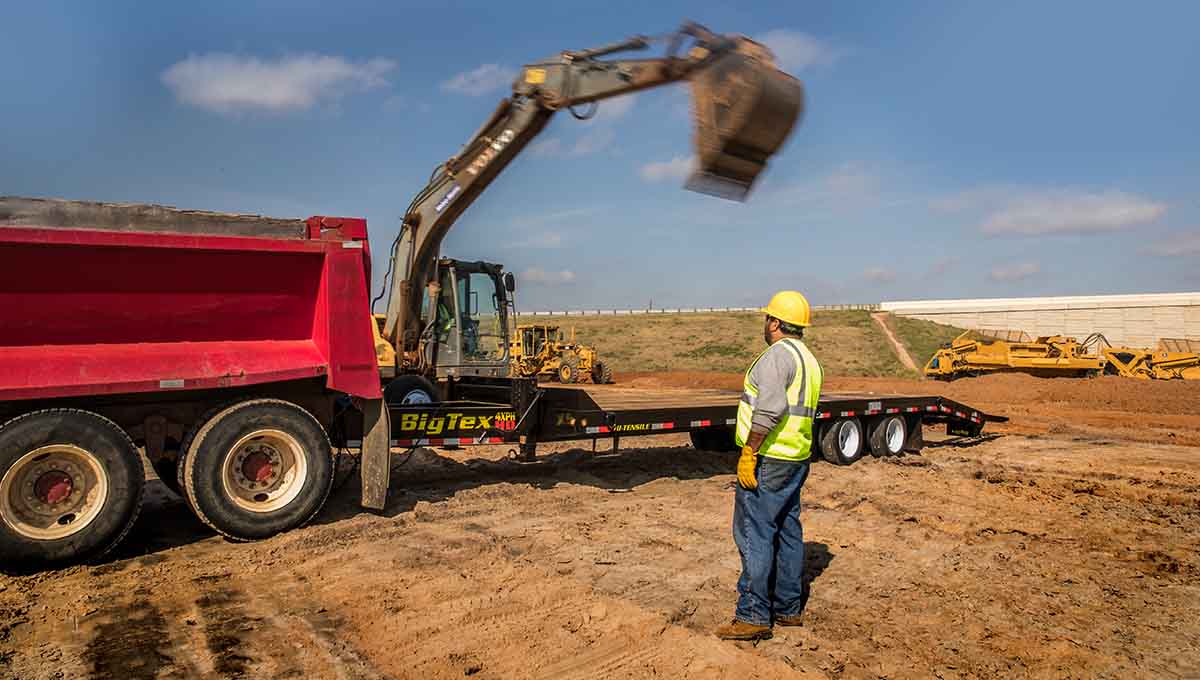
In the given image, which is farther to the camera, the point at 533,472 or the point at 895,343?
the point at 895,343

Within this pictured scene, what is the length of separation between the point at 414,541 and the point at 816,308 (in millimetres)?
62171

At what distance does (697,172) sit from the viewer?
714 cm

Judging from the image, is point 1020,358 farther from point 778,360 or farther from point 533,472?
point 778,360

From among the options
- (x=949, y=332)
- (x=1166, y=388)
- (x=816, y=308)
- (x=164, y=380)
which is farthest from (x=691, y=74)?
(x=816, y=308)

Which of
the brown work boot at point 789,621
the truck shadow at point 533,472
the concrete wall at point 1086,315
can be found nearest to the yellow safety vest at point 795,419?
the brown work boot at point 789,621

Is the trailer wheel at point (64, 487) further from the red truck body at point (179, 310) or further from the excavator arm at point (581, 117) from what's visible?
the excavator arm at point (581, 117)

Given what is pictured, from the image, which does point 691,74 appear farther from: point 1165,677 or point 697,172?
point 1165,677

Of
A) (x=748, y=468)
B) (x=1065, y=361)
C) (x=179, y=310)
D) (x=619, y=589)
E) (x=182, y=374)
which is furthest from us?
(x=1065, y=361)

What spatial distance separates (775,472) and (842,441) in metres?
6.72

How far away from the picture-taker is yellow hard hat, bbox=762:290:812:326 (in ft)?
15.3

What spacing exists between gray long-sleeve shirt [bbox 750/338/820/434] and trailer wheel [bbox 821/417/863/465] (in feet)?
20.9

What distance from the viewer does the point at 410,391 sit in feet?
33.8

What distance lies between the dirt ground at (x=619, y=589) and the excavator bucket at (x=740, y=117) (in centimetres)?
314

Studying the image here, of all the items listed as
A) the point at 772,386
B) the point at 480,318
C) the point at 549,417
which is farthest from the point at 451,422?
the point at 772,386
